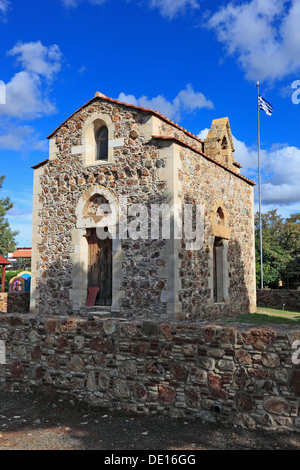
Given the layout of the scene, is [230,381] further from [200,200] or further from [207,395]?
[200,200]

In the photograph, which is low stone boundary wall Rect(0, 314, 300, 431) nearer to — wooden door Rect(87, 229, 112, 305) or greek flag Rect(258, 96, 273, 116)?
wooden door Rect(87, 229, 112, 305)

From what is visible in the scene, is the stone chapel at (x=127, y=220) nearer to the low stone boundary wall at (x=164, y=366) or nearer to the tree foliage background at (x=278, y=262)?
the low stone boundary wall at (x=164, y=366)

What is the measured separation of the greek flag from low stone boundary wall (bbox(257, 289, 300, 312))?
9881 millimetres

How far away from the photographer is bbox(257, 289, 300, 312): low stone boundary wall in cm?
1689

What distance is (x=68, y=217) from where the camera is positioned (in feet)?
37.4

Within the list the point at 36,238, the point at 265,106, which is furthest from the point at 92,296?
the point at 265,106

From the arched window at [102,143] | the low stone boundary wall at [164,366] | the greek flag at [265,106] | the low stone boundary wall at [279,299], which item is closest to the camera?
the low stone boundary wall at [164,366]

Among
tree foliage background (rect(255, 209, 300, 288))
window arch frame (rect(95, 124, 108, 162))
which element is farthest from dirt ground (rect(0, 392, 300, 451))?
tree foliage background (rect(255, 209, 300, 288))

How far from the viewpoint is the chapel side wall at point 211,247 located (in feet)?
34.1

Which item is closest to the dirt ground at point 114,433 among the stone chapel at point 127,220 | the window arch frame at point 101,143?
the stone chapel at point 127,220

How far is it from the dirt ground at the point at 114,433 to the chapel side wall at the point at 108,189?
4.31 m

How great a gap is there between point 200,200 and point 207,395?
6966mm
